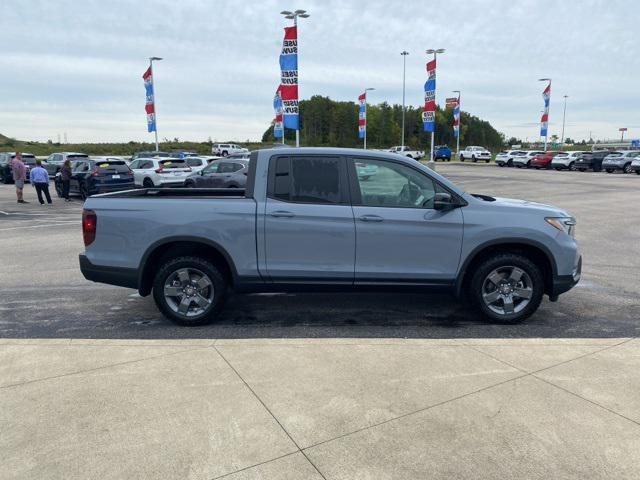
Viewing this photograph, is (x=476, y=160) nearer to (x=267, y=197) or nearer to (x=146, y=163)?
(x=146, y=163)

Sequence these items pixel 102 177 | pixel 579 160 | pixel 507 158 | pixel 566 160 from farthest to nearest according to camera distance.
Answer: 1. pixel 507 158
2. pixel 566 160
3. pixel 579 160
4. pixel 102 177

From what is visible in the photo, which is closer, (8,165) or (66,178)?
(66,178)

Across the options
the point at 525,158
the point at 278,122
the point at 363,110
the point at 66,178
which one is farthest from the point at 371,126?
the point at 66,178

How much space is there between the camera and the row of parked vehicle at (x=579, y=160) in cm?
3775

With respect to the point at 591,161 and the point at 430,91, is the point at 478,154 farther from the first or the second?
the point at 430,91

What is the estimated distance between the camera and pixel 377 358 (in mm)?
4328

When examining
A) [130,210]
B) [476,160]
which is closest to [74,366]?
[130,210]

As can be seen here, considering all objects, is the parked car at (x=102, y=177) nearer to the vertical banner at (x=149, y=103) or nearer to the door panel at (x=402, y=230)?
the vertical banner at (x=149, y=103)

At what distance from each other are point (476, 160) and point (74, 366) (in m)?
60.8

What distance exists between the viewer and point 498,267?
5.14 meters

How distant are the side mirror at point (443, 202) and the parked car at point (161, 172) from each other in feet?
58.2

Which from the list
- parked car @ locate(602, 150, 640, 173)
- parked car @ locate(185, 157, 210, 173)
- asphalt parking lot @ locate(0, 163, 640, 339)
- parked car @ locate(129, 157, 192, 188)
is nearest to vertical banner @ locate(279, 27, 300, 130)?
parked car @ locate(129, 157, 192, 188)

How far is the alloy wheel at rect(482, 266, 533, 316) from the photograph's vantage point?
204 inches

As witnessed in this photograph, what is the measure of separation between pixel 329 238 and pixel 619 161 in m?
40.2
